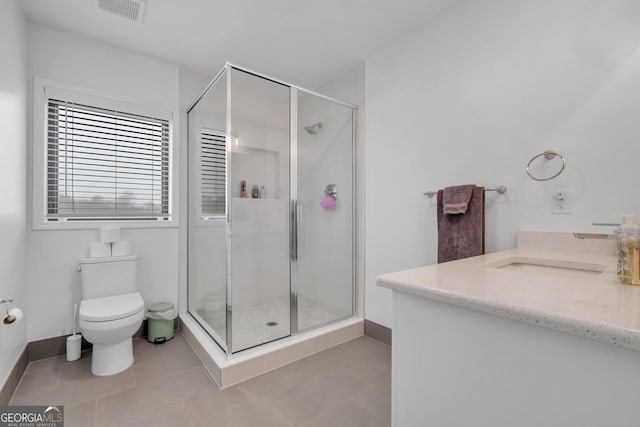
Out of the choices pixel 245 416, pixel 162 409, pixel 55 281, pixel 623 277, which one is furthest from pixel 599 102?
pixel 55 281

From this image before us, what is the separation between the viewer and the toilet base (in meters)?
2.01

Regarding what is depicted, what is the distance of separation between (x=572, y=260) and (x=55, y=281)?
3292mm

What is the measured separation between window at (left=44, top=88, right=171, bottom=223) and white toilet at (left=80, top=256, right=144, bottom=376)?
0.43m

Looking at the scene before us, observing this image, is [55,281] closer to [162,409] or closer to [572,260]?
[162,409]

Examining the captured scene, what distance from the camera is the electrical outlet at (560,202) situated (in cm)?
158

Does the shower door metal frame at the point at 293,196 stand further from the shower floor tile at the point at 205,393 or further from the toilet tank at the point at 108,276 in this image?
the toilet tank at the point at 108,276

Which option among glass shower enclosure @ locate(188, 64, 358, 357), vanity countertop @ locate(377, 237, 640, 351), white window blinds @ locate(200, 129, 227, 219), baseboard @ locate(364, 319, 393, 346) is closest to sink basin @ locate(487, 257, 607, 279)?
vanity countertop @ locate(377, 237, 640, 351)

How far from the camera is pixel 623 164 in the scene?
1.42 m

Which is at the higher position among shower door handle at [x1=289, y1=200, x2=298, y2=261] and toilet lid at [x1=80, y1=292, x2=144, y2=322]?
shower door handle at [x1=289, y1=200, x2=298, y2=261]

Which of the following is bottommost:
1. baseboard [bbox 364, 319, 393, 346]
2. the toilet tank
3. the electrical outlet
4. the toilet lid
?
baseboard [bbox 364, 319, 393, 346]

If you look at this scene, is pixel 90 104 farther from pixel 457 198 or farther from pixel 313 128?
pixel 457 198

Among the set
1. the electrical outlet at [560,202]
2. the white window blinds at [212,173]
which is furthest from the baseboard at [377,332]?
the white window blinds at [212,173]

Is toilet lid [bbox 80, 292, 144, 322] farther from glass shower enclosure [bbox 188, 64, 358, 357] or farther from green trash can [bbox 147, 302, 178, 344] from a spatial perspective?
glass shower enclosure [bbox 188, 64, 358, 357]

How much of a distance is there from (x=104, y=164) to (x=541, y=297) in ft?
9.79
